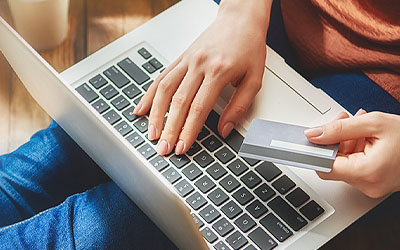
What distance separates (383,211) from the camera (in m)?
0.88

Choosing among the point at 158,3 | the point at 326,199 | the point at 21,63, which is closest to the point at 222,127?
the point at 326,199

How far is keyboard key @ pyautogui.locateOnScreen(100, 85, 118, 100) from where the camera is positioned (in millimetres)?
886

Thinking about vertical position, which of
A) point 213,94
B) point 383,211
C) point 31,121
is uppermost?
point 213,94

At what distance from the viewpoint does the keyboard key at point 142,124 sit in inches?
33.7

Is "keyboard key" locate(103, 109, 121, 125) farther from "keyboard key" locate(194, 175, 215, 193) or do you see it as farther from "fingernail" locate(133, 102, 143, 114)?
"keyboard key" locate(194, 175, 215, 193)

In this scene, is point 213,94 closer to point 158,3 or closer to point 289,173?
point 289,173

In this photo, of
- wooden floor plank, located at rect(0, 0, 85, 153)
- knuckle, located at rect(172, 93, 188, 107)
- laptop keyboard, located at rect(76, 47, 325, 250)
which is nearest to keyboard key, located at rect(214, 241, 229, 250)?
laptop keyboard, located at rect(76, 47, 325, 250)

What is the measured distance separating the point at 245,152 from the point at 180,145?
11 centimetres

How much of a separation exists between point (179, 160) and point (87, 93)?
175 mm

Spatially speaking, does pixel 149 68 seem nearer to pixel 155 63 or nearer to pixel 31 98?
pixel 155 63

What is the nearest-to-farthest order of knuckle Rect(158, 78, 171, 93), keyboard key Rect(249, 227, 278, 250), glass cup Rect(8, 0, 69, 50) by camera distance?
keyboard key Rect(249, 227, 278, 250) → knuckle Rect(158, 78, 171, 93) → glass cup Rect(8, 0, 69, 50)

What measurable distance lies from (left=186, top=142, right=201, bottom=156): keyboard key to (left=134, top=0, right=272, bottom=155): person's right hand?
10 mm

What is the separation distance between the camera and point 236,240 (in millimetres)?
763

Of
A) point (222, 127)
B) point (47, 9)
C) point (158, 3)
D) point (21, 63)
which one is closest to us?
point (21, 63)
